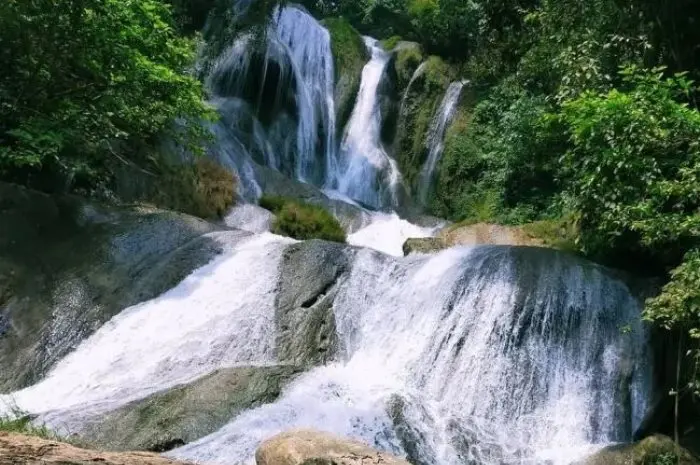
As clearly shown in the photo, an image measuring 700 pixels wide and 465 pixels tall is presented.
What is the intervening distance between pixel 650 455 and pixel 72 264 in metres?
8.31

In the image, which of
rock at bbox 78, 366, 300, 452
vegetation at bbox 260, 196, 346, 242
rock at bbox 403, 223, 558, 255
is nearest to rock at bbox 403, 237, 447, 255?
rock at bbox 403, 223, 558, 255

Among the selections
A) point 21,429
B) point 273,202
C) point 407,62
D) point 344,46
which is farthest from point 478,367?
point 344,46

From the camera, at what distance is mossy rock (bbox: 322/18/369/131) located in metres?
22.6

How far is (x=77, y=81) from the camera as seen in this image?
34.4ft

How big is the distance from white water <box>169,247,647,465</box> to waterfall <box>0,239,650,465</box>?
0.02 metres

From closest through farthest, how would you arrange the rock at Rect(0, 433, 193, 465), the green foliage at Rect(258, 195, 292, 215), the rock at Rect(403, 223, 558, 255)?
1. the rock at Rect(0, 433, 193, 465)
2. the rock at Rect(403, 223, 558, 255)
3. the green foliage at Rect(258, 195, 292, 215)

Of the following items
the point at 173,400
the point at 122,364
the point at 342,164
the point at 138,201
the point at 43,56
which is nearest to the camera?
the point at 173,400

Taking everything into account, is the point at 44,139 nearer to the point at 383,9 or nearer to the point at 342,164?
the point at 342,164

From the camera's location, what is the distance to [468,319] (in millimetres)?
9414

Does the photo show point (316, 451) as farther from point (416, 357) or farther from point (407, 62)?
point (407, 62)

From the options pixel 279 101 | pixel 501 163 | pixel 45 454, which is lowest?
pixel 45 454

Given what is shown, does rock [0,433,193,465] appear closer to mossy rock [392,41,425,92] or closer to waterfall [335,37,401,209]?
waterfall [335,37,401,209]

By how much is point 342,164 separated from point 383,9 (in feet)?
33.7

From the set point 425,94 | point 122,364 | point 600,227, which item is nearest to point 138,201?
point 122,364
